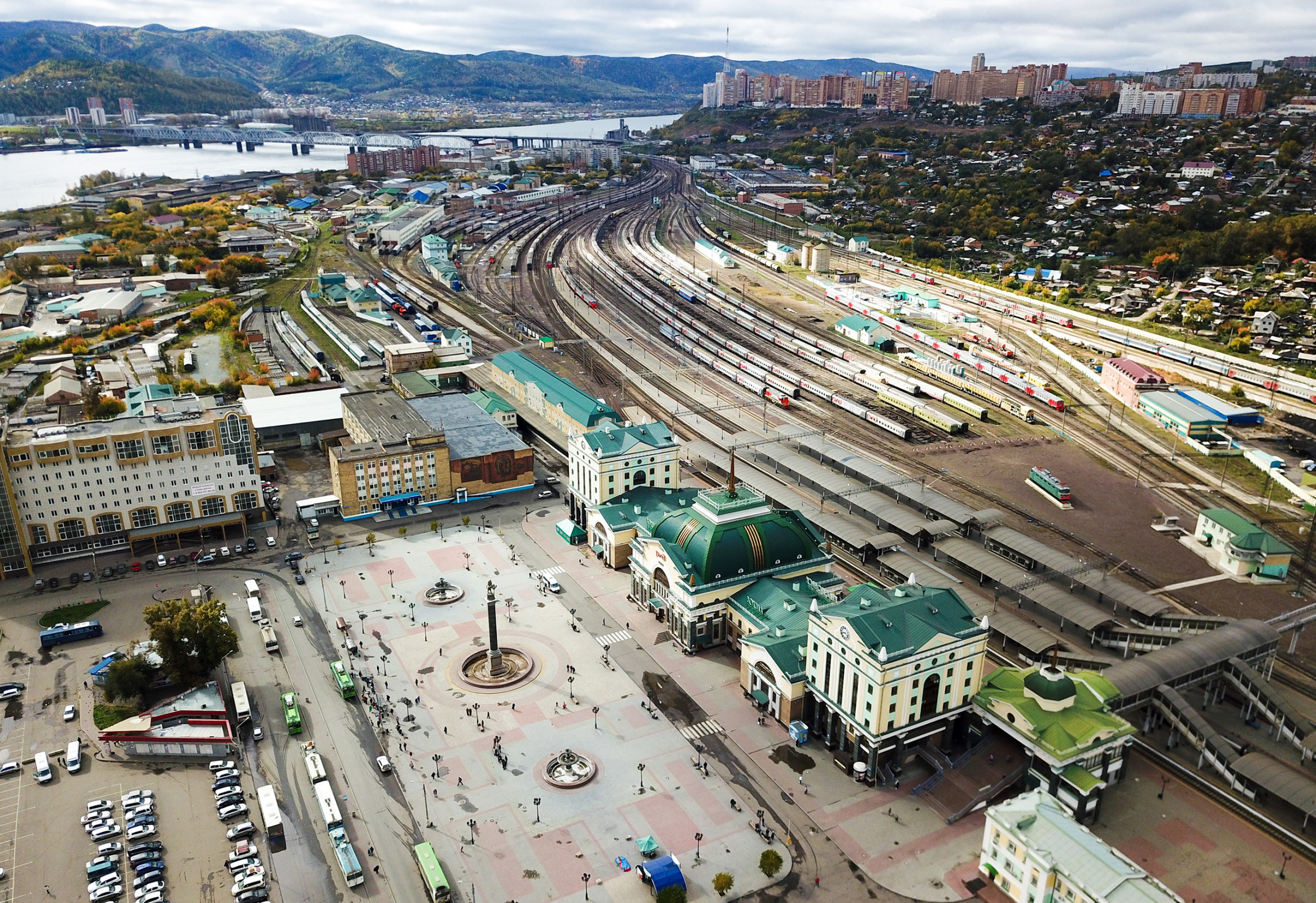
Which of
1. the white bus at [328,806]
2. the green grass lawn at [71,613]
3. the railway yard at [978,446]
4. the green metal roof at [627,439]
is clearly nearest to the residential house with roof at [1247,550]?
the railway yard at [978,446]

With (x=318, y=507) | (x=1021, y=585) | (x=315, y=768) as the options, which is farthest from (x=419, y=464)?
(x=1021, y=585)

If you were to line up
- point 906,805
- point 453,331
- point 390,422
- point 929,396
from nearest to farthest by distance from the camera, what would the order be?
point 906,805
point 390,422
point 929,396
point 453,331

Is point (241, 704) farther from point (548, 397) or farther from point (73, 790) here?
point (548, 397)

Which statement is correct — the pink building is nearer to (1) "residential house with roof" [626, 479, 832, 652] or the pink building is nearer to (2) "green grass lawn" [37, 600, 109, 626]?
(1) "residential house with roof" [626, 479, 832, 652]

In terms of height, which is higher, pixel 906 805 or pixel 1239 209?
pixel 1239 209

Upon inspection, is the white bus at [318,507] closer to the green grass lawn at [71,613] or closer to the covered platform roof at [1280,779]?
the green grass lawn at [71,613]

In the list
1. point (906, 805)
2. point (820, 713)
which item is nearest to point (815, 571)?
point (820, 713)

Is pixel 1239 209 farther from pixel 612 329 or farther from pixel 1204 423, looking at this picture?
pixel 612 329
